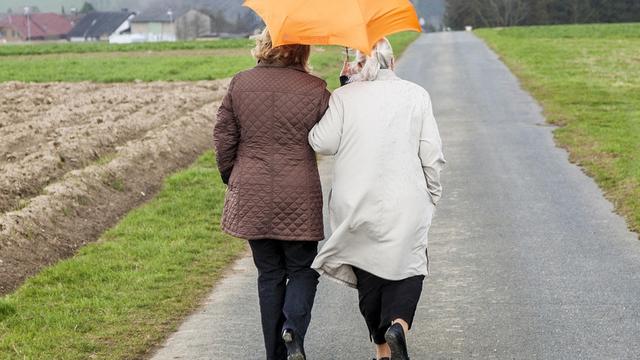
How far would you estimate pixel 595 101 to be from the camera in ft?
68.4

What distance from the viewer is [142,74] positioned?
104ft

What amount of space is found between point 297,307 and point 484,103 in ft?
54.8

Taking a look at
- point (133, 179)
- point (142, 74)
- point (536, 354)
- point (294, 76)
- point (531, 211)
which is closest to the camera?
point (294, 76)

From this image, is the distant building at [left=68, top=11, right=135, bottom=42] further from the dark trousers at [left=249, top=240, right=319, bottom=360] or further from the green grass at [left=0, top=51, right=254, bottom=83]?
the dark trousers at [left=249, top=240, right=319, bottom=360]

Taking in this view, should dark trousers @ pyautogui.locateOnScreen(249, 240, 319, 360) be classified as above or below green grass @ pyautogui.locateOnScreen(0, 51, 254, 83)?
above

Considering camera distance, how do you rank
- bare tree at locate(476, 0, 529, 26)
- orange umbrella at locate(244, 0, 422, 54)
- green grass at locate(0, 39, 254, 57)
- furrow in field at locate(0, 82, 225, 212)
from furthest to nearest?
bare tree at locate(476, 0, 529, 26) → green grass at locate(0, 39, 254, 57) → furrow in field at locate(0, 82, 225, 212) → orange umbrella at locate(244, 0, 422, 54)

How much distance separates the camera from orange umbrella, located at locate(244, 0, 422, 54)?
16.3 feet

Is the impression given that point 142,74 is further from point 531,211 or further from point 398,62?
point 531,211

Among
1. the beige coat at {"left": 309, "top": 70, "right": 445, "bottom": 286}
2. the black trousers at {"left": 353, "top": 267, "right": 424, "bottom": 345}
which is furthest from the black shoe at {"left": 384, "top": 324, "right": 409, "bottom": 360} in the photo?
the beige coat at {"left": 309, "top": 70, "right": 445, "bottom": 286}

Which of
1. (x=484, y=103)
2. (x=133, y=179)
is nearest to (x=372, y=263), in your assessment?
(x=133, y=179)

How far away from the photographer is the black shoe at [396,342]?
5070 millimetres

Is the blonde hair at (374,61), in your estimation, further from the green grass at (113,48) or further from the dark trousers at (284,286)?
the green grass at (113,48)

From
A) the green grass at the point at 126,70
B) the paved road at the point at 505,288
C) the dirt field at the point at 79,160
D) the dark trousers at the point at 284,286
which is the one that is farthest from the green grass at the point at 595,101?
the green grass at the point at 126,70

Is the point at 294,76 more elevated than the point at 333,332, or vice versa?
the point at 294,76
